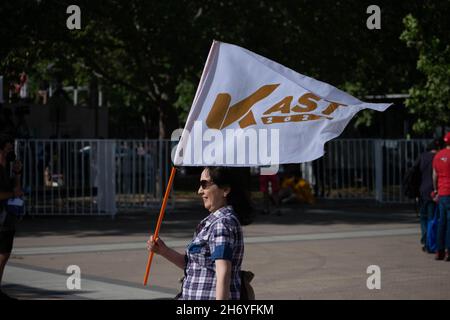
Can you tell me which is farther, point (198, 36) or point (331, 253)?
point (198, 36)

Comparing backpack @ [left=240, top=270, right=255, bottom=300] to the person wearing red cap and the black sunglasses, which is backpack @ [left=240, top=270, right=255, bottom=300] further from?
the person wearing red cap

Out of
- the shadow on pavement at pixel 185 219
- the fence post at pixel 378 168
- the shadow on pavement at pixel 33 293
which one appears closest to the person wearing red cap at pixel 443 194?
the shadow on pavement at pixel 185 219

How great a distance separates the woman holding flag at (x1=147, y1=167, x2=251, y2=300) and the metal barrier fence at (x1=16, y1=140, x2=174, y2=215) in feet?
48.7

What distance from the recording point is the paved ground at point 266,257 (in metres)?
10.4

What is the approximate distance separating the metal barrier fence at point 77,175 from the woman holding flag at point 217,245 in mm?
14855

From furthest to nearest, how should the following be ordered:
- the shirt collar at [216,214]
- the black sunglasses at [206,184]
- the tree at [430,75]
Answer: the tree at [430,75]
the black sunglasses at [206,184]
the shirt collar at [216,214]

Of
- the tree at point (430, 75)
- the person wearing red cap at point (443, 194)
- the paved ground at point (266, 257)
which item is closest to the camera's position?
the paved ground at point (266, 257)

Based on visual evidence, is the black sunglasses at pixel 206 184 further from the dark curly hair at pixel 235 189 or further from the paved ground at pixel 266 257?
the paved ground at pixel 266 257

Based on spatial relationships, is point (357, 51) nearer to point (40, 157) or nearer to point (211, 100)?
point (40, 157)

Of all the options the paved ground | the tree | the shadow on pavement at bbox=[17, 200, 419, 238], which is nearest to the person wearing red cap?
the paved ground

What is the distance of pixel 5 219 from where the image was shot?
30.8 ft

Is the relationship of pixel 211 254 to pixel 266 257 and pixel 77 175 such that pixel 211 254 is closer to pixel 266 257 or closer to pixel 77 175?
pixel 266 257
